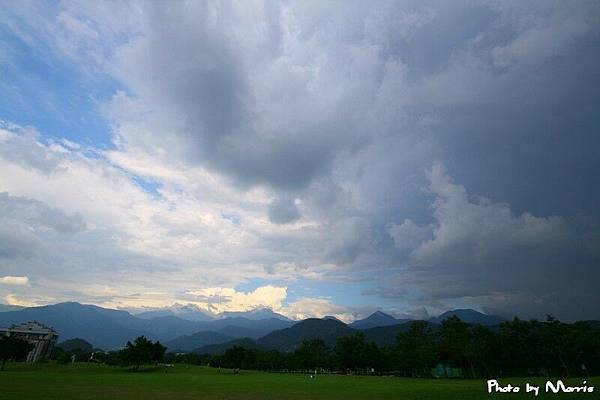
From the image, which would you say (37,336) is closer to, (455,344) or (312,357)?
(312,357)

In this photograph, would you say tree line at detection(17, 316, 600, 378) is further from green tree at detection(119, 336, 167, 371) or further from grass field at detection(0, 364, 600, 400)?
grass field at detection(0, 364, 600, 400)

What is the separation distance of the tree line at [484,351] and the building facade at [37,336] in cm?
13207

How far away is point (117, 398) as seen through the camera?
1396 inches

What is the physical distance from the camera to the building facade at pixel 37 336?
542 feet

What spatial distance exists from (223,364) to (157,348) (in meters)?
37.9

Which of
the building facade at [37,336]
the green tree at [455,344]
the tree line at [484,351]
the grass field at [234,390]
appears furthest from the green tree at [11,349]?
the green tree at [455,344]

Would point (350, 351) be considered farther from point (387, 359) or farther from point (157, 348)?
point (157, 348)

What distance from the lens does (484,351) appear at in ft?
323

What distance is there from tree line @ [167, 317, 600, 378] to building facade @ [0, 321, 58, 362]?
132 meters

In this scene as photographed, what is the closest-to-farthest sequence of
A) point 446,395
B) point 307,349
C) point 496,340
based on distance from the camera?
point 446,395
point 496,340
point 307,349

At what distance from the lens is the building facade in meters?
165

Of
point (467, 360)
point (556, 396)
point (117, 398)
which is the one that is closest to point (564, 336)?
point (467, 360)

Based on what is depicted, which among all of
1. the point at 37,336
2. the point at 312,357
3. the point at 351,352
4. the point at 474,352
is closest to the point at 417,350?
the point at 474,352

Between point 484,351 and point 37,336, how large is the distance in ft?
606
